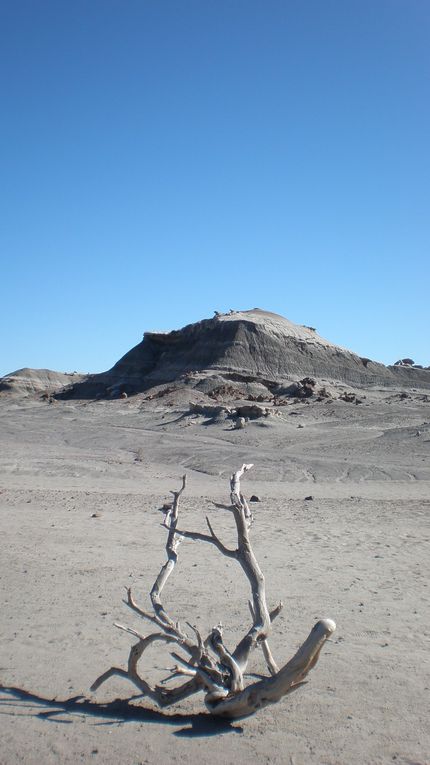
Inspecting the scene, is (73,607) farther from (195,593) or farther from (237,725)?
(237,725)

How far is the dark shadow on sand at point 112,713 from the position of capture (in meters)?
4.13

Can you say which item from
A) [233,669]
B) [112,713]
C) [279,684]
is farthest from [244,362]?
[279,684]

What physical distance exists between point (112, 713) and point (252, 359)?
42675mm

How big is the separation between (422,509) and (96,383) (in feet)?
132

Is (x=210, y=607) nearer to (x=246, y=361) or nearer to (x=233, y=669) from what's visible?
(x=233, y=669)

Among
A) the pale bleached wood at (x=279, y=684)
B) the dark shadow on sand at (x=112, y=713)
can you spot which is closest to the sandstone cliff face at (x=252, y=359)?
the dark shadow on sand at (x=112, y=713)

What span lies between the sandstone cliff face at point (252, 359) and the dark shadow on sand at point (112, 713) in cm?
3920

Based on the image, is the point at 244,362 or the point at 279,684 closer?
the point at 279,684

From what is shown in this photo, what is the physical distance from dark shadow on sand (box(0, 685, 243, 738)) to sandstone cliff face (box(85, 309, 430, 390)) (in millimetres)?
39200

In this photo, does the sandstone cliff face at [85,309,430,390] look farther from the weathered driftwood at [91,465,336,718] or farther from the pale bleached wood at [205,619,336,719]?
the pale bleached wood at [205,619,336,719]

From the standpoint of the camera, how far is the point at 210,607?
641cm

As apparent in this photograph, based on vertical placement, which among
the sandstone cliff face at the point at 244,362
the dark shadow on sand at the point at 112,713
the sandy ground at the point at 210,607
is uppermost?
the sandstone cliff face at the point at 244,362

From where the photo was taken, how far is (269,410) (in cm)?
2877

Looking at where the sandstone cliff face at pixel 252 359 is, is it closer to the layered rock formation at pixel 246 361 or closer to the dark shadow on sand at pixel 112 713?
the layered rock formation at pixel 246 361
